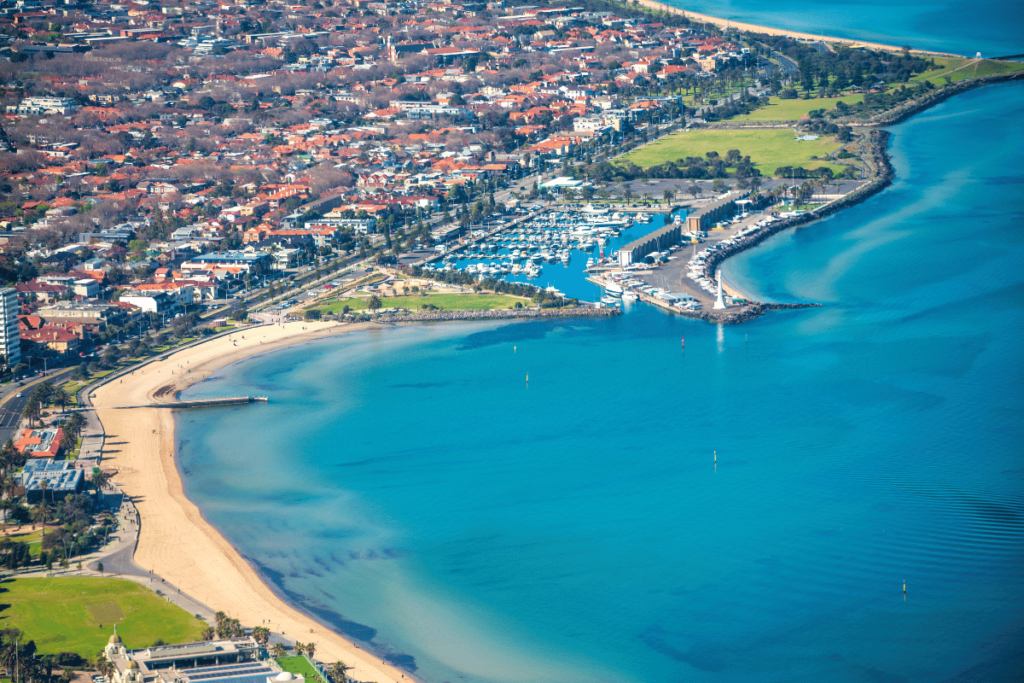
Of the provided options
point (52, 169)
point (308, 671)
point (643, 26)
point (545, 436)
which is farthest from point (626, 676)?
point (643, 26)

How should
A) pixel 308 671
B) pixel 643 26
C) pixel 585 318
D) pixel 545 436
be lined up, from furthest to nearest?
pixel 643 26, pixel 585 318, pixel 545 436, pixel 308 671

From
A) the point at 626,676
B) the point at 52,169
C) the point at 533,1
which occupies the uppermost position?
the point at 533,1

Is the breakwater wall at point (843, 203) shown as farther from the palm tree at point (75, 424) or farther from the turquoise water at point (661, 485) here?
the palm tree at point (75, 424)

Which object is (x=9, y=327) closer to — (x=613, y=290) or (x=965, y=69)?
(x=613, y=290)

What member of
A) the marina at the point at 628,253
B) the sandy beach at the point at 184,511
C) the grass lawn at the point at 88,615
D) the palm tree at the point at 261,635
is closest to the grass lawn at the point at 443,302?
the marina at the point at 628,253

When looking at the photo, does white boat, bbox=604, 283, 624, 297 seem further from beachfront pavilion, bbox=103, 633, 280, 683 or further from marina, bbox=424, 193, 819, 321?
beachfront pavilion, bbox=103, 633, 280, 683

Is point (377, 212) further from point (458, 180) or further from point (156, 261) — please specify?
point (156, 261)
